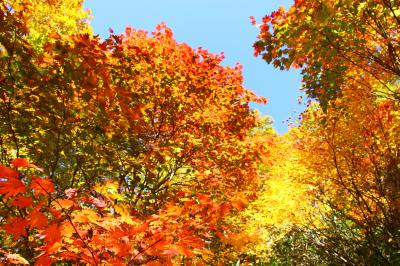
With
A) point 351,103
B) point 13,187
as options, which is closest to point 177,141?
point 351,103

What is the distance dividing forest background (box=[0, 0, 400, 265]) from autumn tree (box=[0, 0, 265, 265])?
29 mm

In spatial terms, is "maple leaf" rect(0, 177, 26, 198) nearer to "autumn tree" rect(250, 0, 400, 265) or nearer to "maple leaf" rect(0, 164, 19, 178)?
"maple leaf" rect(0, 164, 19, 178)

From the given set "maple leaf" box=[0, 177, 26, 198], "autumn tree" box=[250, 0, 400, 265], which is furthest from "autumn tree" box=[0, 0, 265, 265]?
"autumn tree" box=[250, 0, 400, 265]

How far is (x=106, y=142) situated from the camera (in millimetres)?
5371

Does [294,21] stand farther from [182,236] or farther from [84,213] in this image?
[84,213]

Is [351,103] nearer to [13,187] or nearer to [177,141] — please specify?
[177,141]

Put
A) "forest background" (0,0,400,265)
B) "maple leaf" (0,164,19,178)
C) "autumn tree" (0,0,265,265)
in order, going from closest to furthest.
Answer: "maple leaf" (0,164,19,178), "autumn tree" (0,0,265,265), "forest background" (0,0,400,265)

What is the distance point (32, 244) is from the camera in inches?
173

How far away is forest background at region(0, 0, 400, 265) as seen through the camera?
11.3 ft

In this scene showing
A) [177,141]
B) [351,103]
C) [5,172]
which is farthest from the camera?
[177,141]

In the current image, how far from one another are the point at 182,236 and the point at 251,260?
17886mm

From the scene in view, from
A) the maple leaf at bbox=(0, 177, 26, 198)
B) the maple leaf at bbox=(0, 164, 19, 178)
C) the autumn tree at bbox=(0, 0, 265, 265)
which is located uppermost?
the autumn tree at bbox=(0, 0, 265, 265)

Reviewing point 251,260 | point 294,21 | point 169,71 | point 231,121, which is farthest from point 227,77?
point 251,260

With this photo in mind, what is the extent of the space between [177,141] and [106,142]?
336 centimetres
